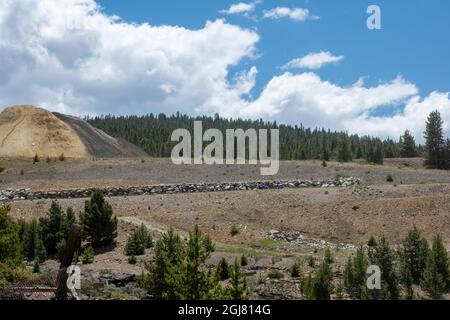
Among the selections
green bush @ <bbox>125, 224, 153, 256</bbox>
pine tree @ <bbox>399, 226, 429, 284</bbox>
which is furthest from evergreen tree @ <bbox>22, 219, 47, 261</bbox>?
pine tree @ <bbox>399, 226, 429, 284</bbox>

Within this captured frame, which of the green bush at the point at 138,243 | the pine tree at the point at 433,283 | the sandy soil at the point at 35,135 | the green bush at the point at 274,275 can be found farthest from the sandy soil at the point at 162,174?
the pine tree at the point at 433,283

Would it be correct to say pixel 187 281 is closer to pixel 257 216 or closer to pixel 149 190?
pixel 257 216

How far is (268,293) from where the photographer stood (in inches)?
846

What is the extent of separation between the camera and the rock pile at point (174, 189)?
41.9 m

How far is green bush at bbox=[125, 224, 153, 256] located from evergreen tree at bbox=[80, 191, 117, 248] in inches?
63.0

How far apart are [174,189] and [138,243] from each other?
548 inches

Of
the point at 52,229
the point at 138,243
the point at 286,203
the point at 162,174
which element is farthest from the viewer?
the point at 162,174

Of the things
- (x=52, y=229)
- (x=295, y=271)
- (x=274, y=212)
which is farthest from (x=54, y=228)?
(x=295, y=271)

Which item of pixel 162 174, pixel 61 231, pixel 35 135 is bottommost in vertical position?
pixel 61 231

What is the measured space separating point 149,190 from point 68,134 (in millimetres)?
33936

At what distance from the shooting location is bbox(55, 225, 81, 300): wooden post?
13.3m

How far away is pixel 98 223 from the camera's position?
3114 centimetres

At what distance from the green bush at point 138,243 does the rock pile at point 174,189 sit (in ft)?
39.6

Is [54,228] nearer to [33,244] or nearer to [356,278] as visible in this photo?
[33,244]
